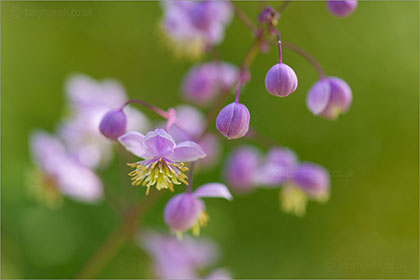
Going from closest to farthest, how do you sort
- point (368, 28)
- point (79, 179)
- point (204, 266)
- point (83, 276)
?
point (83, 276) → point (79, 179) → point (204, 266) → point (368, 28)

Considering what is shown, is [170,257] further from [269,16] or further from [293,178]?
[269,16]

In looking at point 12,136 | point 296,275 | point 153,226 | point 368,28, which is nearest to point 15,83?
point 12,136

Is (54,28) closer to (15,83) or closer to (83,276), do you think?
(15,83)

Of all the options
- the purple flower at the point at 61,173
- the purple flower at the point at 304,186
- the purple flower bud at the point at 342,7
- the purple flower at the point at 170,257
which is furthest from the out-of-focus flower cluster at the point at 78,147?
the purple flower bud at the point at 342,7

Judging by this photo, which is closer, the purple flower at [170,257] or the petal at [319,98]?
the petal at [319,98]

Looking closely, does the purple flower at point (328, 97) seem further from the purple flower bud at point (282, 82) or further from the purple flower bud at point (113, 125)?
the purple flower bud at point (113, 125)

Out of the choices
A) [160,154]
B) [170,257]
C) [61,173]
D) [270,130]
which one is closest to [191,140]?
[160,154]

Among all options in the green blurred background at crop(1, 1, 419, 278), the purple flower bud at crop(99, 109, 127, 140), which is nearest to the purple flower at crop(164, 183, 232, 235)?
the purple flower bud at crop(99, 109, 127, 140)

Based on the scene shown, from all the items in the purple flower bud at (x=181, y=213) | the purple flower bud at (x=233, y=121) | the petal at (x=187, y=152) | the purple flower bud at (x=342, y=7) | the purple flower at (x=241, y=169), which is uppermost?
the purple flower bud at (x=342, y=7)
